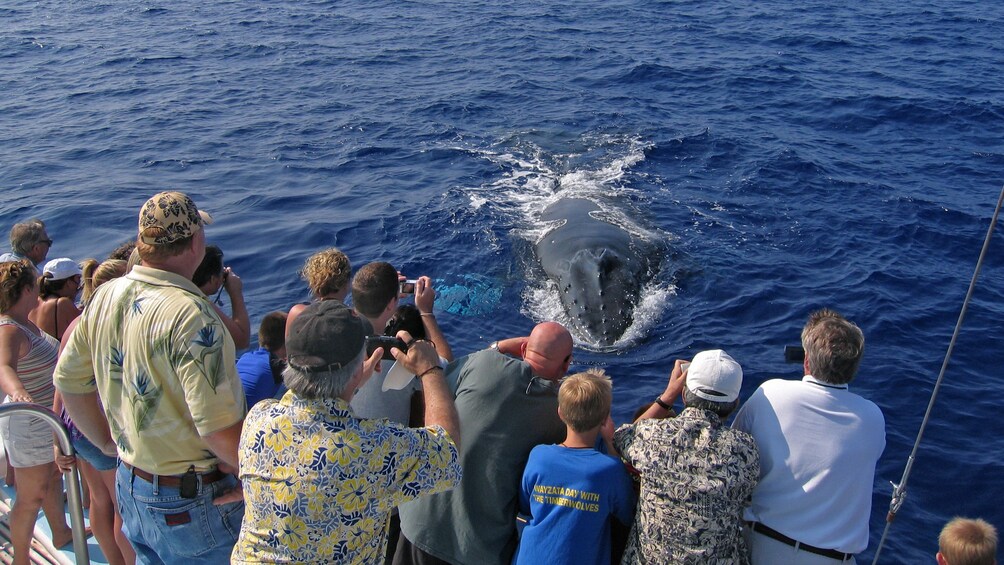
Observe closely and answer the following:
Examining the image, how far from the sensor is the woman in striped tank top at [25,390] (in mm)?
5199

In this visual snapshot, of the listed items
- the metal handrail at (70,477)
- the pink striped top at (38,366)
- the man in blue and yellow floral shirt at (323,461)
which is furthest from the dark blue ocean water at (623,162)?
the metal handrail at (70,477)

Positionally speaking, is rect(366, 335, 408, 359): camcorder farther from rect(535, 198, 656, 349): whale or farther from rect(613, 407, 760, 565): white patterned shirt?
rect(535, 198, 656, 349): whale

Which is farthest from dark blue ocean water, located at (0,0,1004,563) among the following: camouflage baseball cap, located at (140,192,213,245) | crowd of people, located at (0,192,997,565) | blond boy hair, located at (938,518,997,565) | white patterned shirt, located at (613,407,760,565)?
camouflage baseball cap, located at (140,192,213,245)

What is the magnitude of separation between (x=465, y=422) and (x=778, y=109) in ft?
56.5

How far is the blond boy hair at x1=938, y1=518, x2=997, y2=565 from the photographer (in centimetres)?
413

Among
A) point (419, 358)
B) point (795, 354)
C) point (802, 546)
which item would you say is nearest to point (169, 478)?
point (419, 358)

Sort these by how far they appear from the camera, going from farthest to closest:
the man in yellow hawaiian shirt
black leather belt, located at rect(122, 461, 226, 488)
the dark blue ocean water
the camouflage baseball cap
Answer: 1. the dark blue ocean water
2. black leather belt, located at rect(122, 461, 226, 488)
3. the camouflage baseball cap
4. the man in yellow hawaiian shirt

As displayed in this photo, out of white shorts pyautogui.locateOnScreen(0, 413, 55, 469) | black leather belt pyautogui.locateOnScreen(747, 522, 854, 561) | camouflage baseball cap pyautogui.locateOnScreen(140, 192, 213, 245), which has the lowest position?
white shorts pyautogui.locateOnScreen(0, 413, 55, 469)

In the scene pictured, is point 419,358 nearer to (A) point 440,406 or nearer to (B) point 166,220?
(A) point 440,406

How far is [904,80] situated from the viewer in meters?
21.1

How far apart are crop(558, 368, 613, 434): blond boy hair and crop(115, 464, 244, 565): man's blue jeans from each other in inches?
63.8

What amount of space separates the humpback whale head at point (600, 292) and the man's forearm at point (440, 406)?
6.69 m

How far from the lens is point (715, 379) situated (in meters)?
4.21

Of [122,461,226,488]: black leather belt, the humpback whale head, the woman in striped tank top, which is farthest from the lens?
the humpback whale head
